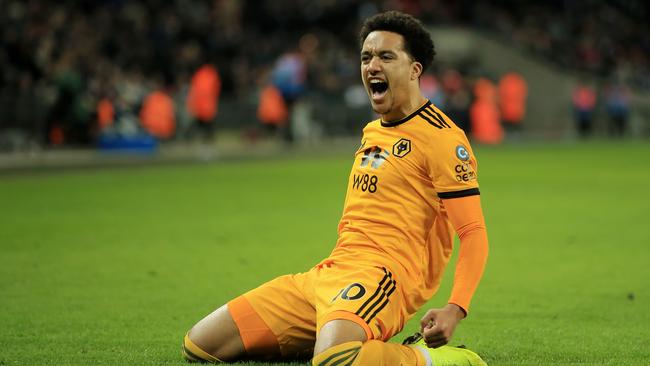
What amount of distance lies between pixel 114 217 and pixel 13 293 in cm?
533

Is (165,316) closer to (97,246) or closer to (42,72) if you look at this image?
(97,246)

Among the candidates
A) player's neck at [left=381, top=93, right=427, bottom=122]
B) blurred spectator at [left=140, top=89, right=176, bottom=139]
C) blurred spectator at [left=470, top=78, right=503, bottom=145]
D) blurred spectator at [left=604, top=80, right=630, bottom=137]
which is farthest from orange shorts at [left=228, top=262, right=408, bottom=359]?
blurred spectator at [left=604, top=80, right=630, bottom=137]

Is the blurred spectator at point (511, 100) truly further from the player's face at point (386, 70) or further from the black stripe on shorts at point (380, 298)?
the black stripe on shorts at point (380, 298)

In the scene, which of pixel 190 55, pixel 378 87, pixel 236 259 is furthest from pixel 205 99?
pixel 378 87

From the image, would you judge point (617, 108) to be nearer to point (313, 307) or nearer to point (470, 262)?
point (313, 307)

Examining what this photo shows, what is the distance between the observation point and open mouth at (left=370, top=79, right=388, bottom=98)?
5.47m

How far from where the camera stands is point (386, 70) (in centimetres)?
544

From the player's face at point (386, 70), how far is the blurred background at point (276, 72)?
710 inches

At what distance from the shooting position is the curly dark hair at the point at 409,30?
18.0 ft

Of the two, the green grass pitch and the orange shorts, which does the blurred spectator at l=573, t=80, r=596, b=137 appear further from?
the orange shorts

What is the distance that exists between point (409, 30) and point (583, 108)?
36315mm

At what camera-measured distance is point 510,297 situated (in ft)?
27.0

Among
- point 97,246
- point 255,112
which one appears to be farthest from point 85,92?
point 97,246

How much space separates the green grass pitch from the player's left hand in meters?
1.20
